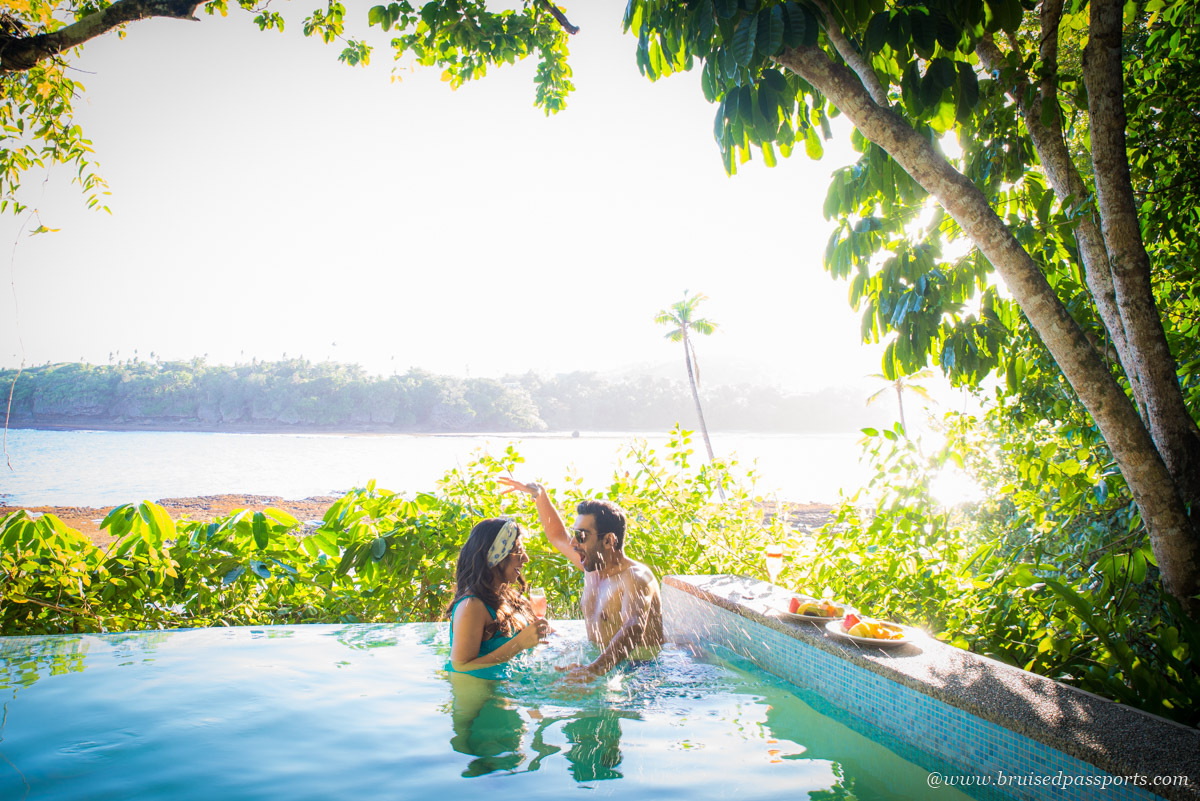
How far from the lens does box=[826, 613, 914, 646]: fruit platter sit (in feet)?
8.36

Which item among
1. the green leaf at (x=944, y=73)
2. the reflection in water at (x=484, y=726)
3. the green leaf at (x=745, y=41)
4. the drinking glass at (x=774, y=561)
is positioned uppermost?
the green leaf at (x=944, y=73)

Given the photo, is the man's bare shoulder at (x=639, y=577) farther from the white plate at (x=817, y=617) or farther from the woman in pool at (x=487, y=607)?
the white plate at (x=817, y=617)

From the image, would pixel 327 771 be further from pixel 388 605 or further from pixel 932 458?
pixel 932 458

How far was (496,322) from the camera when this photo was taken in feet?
391

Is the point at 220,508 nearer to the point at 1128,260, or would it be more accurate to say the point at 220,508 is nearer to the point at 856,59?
the point at 856,59

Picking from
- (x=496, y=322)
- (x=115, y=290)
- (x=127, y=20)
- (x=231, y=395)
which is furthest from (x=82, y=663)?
(x=496, y=322)

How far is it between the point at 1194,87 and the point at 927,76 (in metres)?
1.67

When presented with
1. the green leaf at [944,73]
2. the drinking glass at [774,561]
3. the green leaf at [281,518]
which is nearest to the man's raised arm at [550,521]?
the green leaf at [281,518]

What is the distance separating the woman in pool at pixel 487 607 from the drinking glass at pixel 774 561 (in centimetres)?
213

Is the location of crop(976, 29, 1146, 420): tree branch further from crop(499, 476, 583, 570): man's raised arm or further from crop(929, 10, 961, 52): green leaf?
crop(499, 476, 583, 570): man's raised arm

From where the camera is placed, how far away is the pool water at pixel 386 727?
226cm

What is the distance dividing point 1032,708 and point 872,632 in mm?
729

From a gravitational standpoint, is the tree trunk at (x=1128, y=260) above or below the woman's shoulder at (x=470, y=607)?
above

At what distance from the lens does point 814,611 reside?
302 centimetres
